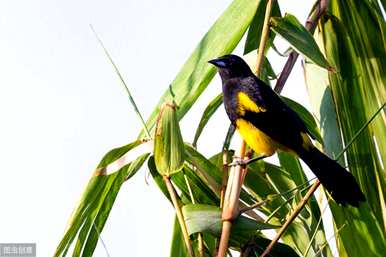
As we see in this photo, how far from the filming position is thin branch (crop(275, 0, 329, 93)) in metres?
2.59

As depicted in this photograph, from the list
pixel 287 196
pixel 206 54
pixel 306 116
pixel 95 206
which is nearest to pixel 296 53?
pixel 206 54

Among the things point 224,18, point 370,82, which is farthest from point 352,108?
point 224,18

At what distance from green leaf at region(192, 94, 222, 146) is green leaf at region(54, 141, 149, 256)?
24 centimetres

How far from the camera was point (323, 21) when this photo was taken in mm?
2871

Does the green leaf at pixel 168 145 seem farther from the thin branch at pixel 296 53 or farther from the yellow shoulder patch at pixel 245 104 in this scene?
the yellow shoulder patch at pixel 245 104

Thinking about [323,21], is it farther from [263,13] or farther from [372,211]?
[372,211]

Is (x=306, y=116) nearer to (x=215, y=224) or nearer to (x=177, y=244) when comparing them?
(x=177, y=244)

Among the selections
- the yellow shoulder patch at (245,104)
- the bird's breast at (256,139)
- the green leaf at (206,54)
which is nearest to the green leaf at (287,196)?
the bird's breast at (256,139)

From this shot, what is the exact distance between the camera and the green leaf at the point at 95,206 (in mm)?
2365

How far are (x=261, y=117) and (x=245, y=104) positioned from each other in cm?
9

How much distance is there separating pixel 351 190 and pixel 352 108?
401 millimetres

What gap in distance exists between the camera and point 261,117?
3039 millimetres

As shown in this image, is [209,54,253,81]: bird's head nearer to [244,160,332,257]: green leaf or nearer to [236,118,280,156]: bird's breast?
[236,118,280,156]: bird's breast

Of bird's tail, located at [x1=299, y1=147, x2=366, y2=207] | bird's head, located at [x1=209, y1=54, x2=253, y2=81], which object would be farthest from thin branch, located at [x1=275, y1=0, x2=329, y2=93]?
bird's head, located at [x1=209, y1=54, x2=253, y2=81]
